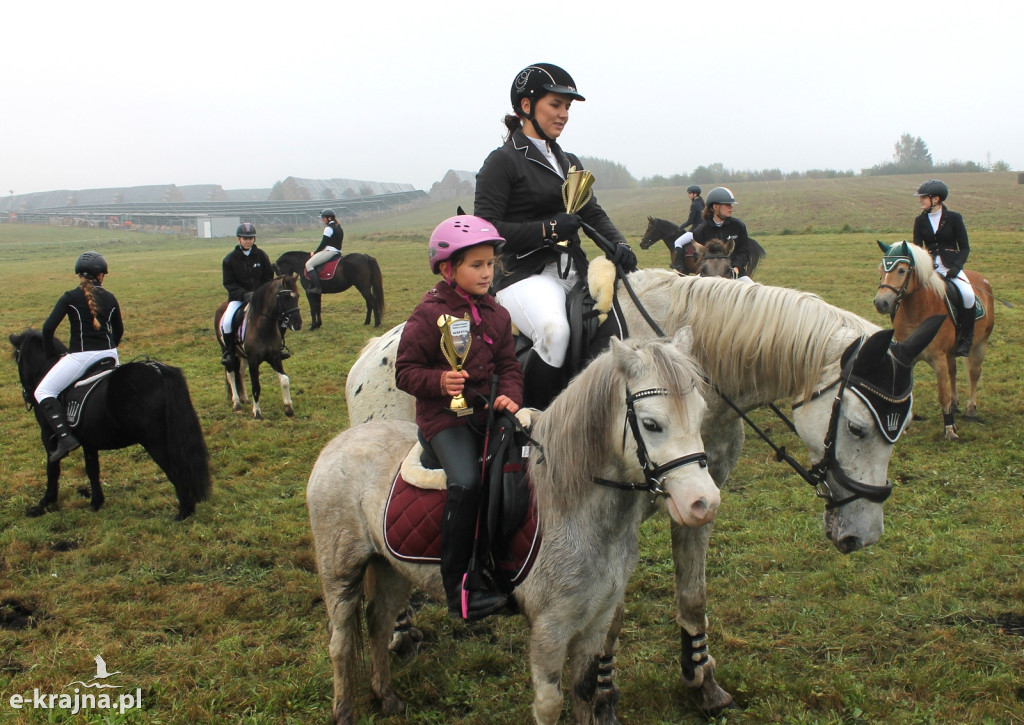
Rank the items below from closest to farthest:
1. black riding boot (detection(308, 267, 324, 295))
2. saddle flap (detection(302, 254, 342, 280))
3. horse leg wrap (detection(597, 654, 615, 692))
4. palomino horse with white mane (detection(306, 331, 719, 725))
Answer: palomino horse with white mane (detection(306, 331, 719, 725))
horse leg wrap (detection(597, 654, 615, 692))
black riding boot (detection(308, 267, 324, 295))
saddle flap (detection(302, 254, 342, 280))

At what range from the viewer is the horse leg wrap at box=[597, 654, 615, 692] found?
11.4 feet

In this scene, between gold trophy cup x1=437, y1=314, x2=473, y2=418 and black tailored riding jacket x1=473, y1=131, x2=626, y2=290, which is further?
black tailored riding jacket x1=473, y1=131, x2=626, y2=290

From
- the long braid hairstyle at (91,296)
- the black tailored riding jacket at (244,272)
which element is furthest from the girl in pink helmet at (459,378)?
the black tailored riding jacket at (244,272)

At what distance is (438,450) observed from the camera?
3.04 m

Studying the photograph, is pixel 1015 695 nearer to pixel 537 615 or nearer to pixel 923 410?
pixel 537 615

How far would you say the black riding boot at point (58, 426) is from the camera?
646cm

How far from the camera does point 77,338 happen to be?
22.1 feet

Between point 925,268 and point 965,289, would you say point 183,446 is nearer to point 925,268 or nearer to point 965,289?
point 925,268

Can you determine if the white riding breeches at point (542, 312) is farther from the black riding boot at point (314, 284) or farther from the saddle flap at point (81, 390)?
the black riding boot at point (314, 284)

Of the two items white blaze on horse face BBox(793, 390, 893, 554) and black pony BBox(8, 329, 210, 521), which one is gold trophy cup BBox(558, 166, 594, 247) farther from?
black pony BBox(8, 329, 210, 521)

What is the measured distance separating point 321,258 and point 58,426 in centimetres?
1109

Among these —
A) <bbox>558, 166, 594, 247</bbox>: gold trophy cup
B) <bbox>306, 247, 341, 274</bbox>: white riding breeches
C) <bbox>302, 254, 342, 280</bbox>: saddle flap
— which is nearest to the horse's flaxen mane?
<bbox>558, 166, 594, 247</bbox>: gold trophy cup

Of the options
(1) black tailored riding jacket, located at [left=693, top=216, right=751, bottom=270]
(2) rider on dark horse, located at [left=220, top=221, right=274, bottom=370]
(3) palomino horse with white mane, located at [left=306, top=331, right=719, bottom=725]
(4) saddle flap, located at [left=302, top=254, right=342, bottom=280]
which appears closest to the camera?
(3) palomino horse with white mane, located at [left=306, top=331, right=719, bottom=725]

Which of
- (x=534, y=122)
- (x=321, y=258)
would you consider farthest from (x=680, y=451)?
(x=321, y=258)
